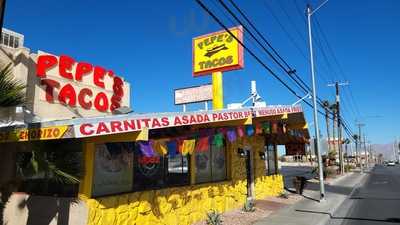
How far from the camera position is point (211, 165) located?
14617 millimetres

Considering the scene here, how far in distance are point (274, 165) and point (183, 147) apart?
12.6 meters

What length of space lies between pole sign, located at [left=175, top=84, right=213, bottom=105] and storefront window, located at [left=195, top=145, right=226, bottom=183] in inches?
160

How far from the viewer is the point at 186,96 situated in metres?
20.1

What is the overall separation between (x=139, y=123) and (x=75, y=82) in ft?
16.6

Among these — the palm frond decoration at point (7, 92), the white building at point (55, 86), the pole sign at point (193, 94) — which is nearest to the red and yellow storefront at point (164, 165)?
the palm frond decoration at point (7, 92)

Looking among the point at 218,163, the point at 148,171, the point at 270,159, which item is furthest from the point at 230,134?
the point at 270,159

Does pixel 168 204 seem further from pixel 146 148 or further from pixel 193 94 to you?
pixel 193 94

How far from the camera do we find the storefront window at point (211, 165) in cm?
1374

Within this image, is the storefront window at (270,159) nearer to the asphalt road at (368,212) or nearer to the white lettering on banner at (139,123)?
the asphalt road at (368,212)

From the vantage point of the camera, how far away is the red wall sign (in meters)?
11.5

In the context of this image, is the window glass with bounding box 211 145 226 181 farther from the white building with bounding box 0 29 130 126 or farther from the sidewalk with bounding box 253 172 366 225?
the white building with bounding box 0 29 130 126

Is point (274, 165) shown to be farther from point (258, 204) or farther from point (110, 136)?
point (110, 136)

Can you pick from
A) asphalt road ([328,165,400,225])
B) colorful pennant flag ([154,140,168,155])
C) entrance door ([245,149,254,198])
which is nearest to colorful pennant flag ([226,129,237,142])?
colorful pennant flag ([154,140,168,155])

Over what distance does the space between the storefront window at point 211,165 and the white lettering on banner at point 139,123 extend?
→ 2.34 meters
